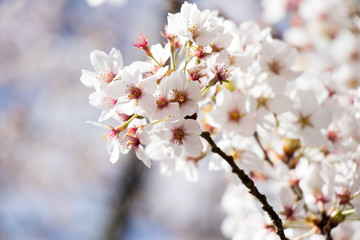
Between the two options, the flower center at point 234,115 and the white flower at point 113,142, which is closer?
the white flower at point 113,142

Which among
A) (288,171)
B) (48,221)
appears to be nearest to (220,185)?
(48,221)

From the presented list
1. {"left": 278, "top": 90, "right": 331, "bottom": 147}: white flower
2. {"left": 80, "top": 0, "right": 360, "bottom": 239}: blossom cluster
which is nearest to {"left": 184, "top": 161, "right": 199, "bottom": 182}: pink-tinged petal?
{"left": 80, "top": 0, "right": 360, "bottom": 239}: blossom cluster

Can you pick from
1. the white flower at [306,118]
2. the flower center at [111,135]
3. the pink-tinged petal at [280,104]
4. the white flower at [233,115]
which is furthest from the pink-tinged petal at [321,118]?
the flower center at [111,135]

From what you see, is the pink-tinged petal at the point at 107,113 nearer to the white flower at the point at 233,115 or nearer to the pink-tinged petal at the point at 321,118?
the white flower at the point at 233,115

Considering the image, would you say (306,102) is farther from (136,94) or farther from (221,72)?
(136,94)

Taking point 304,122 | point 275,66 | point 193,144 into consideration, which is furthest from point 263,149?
point 193,144

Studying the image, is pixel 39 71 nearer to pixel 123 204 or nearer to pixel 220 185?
pixel 123 204

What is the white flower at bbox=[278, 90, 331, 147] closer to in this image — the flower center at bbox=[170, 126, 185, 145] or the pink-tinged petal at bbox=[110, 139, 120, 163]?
the flower center at bbox=[170, 126, 185, 145]
